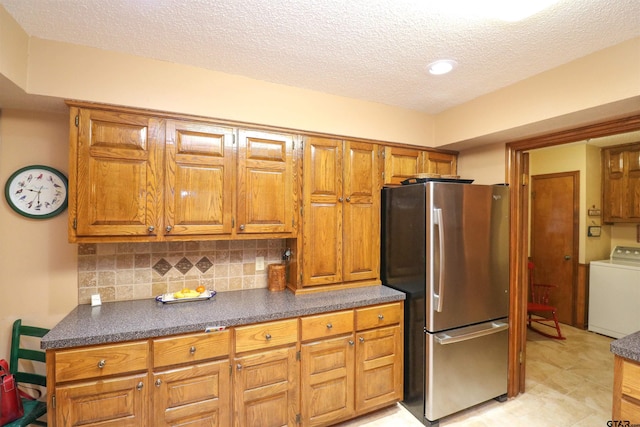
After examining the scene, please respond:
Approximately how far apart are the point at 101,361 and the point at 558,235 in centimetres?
510

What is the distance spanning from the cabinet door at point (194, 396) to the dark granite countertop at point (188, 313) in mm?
241

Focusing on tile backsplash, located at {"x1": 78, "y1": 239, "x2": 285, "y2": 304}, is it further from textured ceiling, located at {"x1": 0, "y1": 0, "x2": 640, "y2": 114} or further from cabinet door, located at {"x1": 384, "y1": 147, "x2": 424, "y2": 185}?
textured ceiling, located at {"x1": 0, "y1": 0, "x2": 640, "y2": 114}

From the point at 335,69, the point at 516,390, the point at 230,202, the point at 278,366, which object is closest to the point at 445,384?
the point at 516,390

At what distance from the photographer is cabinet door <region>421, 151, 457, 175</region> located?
268cm

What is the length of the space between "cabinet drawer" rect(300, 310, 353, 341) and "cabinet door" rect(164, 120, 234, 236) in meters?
Result: 0.82

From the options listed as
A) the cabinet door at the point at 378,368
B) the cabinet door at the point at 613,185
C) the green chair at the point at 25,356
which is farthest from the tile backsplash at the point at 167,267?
the cabinet door at the point at 613,185

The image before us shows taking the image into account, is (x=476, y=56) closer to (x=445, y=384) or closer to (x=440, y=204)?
(x=440, y=204)

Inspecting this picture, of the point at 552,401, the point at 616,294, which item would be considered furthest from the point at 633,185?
the point at 552,401

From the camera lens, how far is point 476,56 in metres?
1.70

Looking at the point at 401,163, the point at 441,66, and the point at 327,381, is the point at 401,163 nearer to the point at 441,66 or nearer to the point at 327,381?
the point at 441,66

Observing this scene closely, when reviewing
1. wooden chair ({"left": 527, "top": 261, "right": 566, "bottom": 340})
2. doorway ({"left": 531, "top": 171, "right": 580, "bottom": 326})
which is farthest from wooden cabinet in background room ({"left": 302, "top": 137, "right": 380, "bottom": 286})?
doorway ({"left": 531, "top": 171, "right": 580, "bottom": 326})

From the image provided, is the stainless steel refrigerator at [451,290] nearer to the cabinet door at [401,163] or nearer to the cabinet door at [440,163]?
the cabinet door at [401,163]

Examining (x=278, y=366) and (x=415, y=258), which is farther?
(x=415, y=258)

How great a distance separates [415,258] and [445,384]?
0.92 metres
